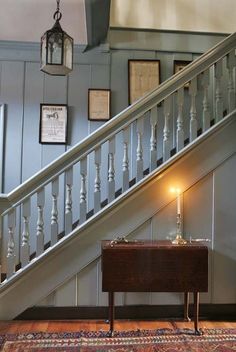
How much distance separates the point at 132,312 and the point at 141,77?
8.21 feet

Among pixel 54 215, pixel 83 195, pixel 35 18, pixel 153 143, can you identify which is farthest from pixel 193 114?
pixel 35 18

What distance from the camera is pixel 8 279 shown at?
8.44ft

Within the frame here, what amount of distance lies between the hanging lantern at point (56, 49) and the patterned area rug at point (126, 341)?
7.03 feet

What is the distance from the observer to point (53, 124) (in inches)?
143

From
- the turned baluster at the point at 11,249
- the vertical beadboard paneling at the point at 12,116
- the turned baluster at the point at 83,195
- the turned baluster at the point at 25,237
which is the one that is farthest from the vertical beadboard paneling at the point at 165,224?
the vertical beadboard paneling at the point at 12,116

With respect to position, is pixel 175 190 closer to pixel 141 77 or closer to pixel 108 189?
pixel 108 189

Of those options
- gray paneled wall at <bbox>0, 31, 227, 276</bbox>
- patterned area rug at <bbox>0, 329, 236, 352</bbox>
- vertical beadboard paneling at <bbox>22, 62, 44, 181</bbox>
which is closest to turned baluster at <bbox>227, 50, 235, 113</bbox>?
gray paneled wall at <bbox>0, 31, 227, 276</bbox>

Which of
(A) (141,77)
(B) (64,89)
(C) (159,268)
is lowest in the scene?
(C) (159,268)

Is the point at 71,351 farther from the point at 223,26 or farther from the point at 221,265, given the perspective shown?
the point at 223,26

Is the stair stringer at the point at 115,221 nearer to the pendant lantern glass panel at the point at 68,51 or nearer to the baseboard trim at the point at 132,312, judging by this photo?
the baseboard trim at the point at 132,312

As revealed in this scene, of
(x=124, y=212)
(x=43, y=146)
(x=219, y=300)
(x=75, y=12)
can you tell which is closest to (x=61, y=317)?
(x=124, y=212)

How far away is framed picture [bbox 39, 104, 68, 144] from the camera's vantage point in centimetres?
364

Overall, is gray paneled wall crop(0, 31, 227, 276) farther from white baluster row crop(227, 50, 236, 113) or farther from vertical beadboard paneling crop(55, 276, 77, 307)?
vertical beadboard paneling crop(55, 276, 77, 307)

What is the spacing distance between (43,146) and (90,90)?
841 millimetres
